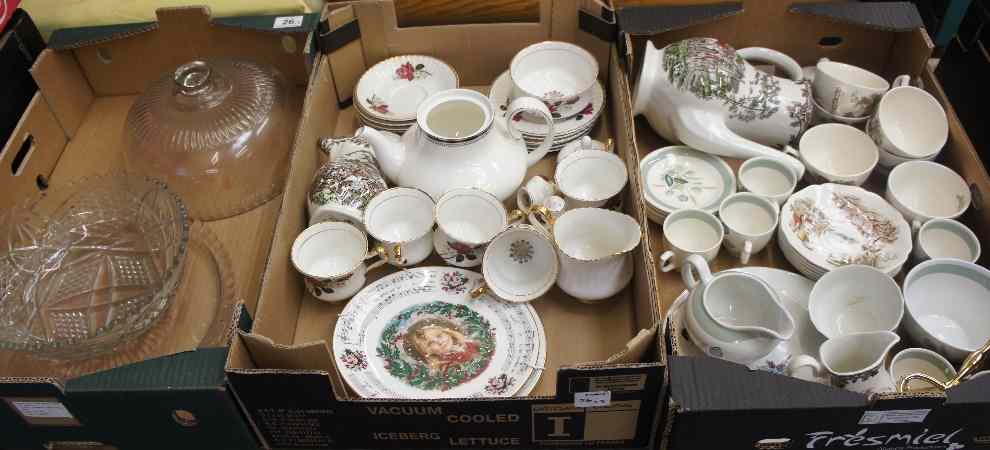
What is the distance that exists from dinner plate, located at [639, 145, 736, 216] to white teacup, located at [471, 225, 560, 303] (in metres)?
0.21

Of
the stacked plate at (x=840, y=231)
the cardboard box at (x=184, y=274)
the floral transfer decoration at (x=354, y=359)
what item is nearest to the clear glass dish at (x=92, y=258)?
the cardboard box at (x=184, y=274)

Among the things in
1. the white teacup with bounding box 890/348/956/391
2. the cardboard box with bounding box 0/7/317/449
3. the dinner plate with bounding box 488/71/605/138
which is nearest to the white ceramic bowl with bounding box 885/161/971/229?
the white teacup with bounding box 890/348/956/391

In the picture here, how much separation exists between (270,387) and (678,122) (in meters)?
0.79

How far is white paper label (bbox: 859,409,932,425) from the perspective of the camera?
87 cm

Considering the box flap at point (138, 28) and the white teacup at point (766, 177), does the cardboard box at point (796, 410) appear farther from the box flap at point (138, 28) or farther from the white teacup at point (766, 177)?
the box flap at point (138, 28)

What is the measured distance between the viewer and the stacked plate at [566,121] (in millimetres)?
1303

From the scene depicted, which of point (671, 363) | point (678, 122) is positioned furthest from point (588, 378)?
point (678, 122)

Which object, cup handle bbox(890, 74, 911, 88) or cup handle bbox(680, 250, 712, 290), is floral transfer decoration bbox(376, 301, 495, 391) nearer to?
cup handle bbox(680, 250, 712, 290)

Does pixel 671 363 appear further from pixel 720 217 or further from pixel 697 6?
pixel 697 6

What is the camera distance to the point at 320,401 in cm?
92

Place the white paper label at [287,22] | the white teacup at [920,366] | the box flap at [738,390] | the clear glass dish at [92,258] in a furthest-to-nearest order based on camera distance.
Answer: the white paper label at [287,22], the clear glass dish at [92,258], the white teacup at [920,366], the box flap at [738,390]

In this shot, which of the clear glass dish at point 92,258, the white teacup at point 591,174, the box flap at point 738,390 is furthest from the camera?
the white teacup at point 591,174

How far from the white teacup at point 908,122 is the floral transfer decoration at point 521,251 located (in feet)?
2.12

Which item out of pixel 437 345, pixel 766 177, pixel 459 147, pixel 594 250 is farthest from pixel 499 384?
pixel 766 177
